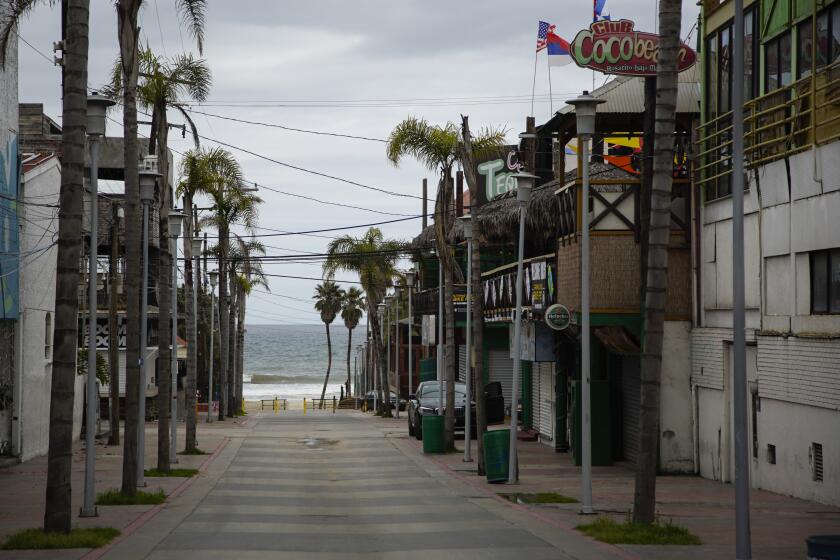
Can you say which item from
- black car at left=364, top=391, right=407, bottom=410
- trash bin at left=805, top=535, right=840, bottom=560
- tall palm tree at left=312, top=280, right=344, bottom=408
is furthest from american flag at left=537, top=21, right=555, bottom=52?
tall palm tree at left=312, top=280, right=344, bottom=408

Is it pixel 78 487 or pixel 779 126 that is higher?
pixel 779 126

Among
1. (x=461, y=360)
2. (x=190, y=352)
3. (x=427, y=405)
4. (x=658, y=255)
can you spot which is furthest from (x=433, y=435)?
(x=461, y=360)

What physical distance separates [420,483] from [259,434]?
72.5 ft

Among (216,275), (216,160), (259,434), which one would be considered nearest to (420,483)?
(216,160)

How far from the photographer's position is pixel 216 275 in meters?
58.3

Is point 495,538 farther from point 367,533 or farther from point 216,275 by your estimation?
point 216,275

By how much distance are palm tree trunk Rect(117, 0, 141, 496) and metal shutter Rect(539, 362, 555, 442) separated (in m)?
17.0

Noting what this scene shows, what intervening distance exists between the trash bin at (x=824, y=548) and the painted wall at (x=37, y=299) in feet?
83.7

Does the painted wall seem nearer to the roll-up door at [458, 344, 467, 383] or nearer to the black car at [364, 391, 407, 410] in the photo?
the roll-up door at [458, 344, 467, 383]

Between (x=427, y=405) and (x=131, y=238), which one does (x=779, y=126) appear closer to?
(x=131, y=238)

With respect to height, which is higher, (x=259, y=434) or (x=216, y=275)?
(x=216, y=275)

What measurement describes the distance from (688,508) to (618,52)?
32.6 ft

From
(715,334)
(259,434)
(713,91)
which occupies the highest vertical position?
(713,91)

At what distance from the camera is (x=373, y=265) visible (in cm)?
7100
